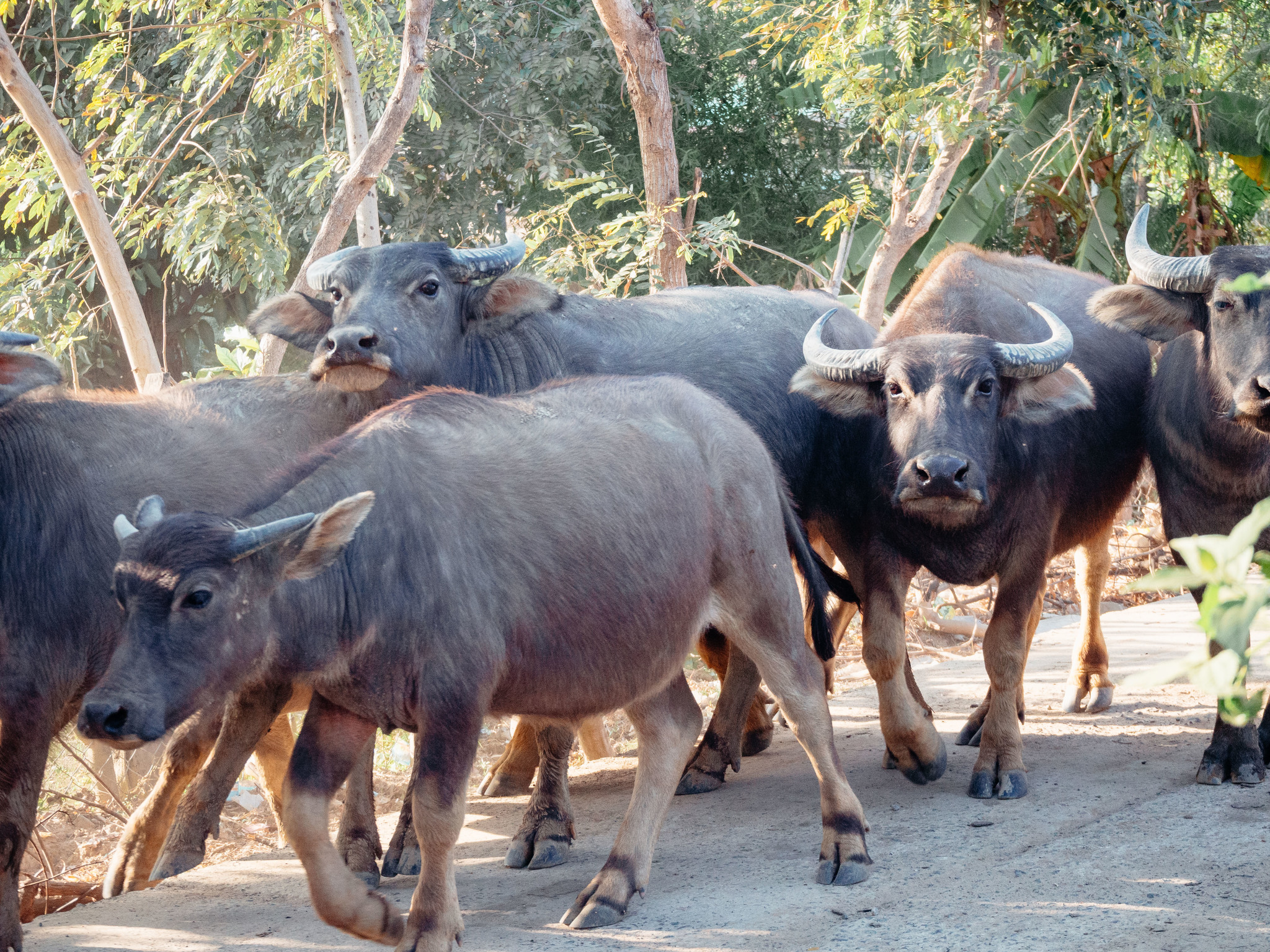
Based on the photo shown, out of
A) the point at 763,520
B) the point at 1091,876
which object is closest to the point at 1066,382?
the point at 763,520

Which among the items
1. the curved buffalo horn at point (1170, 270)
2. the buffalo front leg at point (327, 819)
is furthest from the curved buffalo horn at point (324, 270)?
the curved buffalo horn at point (1170, 270)

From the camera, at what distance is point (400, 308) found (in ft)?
17.1

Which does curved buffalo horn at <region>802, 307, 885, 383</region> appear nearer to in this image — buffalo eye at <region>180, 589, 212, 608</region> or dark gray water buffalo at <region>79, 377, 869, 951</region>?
dark gray water buffalo at <region>79, 377, 869, 951</region>

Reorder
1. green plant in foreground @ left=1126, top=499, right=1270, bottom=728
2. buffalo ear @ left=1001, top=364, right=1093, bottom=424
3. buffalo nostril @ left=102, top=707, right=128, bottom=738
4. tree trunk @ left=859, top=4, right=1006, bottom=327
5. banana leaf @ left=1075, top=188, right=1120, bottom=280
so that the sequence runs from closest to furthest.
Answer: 1. green plant in foreground @ left=1126, top=499, right=1270, bottom=728
2. buffalo nostril @ left=102, top=707, right=128, bottom=738
3. buffalo ear @ left=1001, top=364, right=1093, bottom=424
4. tree trunk @ left=859, top=4, right=1006, bottom=327
5. banana leaf @ left=1075, top=188, right=1120, bottom=280

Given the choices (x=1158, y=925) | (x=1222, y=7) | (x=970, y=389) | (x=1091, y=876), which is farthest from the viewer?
(x=1222, y=7)

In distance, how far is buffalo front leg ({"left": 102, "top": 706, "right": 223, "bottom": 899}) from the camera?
476cm

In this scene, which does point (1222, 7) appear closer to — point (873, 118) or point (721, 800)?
point (873, 118)

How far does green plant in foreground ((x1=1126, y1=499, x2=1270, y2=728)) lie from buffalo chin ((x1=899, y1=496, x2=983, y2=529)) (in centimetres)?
341

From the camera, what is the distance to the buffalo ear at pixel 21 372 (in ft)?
15.1

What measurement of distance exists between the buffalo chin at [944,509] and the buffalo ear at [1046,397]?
0.48 m

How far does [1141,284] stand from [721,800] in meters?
2.84

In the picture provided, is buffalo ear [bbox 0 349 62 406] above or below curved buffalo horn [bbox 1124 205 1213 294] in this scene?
below

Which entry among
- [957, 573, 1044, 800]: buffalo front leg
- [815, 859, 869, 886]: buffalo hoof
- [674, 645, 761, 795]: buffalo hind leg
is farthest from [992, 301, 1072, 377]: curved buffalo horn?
[815, 859, 869, 886]: buffalo hoof

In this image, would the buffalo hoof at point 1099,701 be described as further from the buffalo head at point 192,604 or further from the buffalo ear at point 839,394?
the buffalo head at point 192,604
